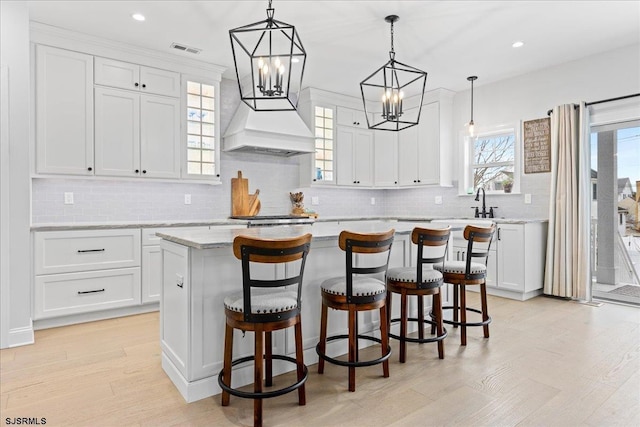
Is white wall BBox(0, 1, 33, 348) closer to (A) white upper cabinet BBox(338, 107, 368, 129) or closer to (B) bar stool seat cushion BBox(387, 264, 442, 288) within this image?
(B) bar stool seat cushion BBox(387, 264, 442, 288)

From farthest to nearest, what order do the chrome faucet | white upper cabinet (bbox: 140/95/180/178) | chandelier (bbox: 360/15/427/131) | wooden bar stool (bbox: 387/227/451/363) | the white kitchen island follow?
the chrome faucet < chandelier (bbox: 360/15/427/131) < white upper cabinet (bbox: 140/95/180/178) < wooden bar stool (bbox: 387/227/451/363) < the white kitchen island

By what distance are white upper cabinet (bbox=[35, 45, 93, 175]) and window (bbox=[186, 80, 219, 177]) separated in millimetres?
1020

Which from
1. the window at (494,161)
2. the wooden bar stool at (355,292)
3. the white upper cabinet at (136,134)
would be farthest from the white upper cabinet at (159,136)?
the window at (494,161)

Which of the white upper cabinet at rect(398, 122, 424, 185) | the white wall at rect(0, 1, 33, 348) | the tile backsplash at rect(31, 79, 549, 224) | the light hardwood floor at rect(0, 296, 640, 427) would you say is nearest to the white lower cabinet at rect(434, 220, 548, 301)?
the tile backsplash at rect(31, 79, 549, 224)

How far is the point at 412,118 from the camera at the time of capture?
236 inches

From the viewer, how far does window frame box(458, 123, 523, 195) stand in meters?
4.98

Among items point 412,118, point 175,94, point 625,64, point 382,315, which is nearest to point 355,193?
point 412,118

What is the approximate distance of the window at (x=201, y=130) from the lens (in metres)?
4.49

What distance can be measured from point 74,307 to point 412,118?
5064 millimetres

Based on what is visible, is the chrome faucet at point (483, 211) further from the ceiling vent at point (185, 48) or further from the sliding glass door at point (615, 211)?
the ceiling vent at point (185, 48)

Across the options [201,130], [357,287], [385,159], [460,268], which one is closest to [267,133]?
[201,130]

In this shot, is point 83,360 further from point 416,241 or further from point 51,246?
point 416,241

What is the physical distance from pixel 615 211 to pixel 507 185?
4.00 feet

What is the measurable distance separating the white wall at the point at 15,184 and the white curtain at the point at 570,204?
5.30m
